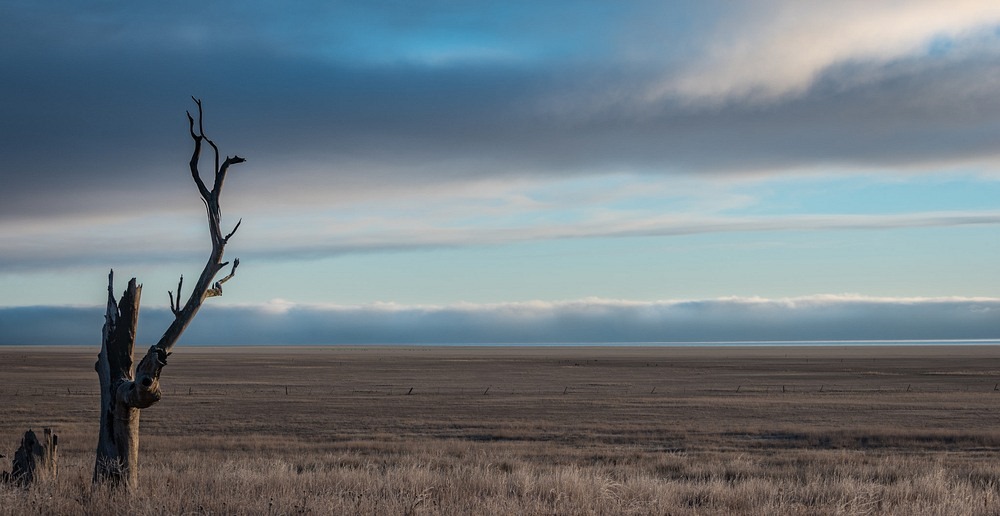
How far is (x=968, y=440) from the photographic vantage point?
30.9 m

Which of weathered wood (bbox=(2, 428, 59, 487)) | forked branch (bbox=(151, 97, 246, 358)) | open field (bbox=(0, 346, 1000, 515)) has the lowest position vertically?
open field (bbox=(0, 346, 1000, 515))

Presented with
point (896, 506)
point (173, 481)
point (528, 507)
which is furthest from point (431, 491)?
point (896, 506)

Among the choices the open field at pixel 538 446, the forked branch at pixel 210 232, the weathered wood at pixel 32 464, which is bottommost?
the open field at pixel 538 446

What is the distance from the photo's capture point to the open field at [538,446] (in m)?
10.6

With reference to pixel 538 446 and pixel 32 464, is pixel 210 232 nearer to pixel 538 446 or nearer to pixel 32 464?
pixel 32 464

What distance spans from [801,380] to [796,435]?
1872 inches

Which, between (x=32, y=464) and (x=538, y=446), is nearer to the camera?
(x=32, y=464)

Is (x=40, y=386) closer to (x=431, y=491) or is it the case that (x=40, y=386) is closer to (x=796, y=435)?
(x=796, y=435)

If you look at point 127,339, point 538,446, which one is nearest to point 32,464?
point 127,339

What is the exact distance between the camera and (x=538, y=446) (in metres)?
28.4

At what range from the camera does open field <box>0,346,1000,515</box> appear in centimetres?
1065

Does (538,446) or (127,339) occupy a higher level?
(127,339)

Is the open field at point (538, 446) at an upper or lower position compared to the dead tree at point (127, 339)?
lower

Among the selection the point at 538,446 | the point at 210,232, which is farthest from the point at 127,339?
→ the point at 538,446
